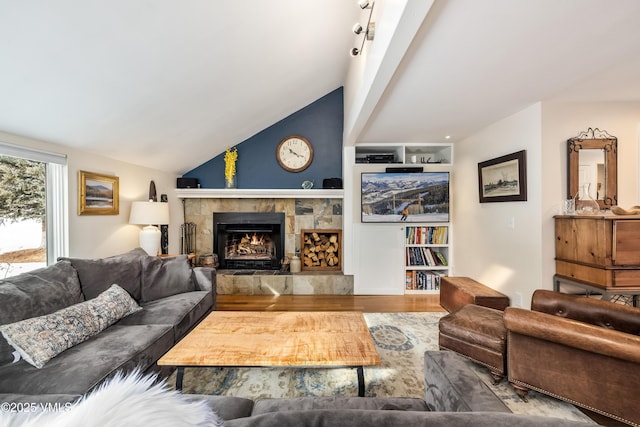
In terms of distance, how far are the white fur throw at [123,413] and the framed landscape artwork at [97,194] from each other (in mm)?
2732

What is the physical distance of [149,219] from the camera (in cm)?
310

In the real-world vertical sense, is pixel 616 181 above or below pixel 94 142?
below

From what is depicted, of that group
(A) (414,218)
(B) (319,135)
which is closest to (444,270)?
(A) (414,218)

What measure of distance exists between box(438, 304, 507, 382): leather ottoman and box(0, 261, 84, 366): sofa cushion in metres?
2.78

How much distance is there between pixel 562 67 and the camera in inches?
72.2

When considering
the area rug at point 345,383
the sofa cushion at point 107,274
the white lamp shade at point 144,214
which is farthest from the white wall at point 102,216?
the area rug at point 345,383

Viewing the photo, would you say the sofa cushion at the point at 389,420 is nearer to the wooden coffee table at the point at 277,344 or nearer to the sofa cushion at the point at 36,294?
the wooden coffee table at the point at 277,344

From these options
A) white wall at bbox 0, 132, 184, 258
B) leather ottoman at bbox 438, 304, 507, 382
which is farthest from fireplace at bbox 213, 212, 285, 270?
leather ottoman at bbox 438, 304, 507, 382

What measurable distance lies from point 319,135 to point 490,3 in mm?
3148

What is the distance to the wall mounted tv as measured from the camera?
12.4 feet

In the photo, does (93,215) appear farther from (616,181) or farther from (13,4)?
(616,181)

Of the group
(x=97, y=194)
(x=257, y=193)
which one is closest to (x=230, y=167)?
(x=257, y=193)

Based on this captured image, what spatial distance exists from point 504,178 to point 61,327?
12.6 ft

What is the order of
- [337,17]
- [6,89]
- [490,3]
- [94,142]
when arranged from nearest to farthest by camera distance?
[490,3], [6,89], [337,17], [94,142]
